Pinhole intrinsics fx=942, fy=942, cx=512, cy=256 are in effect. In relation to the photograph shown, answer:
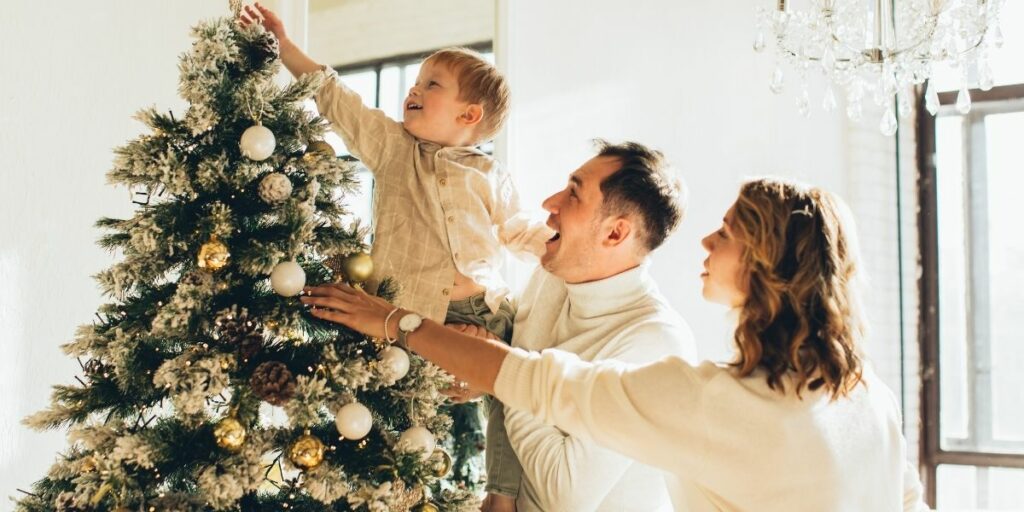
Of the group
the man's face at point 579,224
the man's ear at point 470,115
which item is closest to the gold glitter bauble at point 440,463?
the man's face at point 579,224

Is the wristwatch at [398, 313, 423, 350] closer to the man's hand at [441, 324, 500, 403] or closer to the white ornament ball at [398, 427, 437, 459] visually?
the white ornament ball at [398, 427, 437, 459]

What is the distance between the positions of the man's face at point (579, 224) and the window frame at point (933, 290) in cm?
295

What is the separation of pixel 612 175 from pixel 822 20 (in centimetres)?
109

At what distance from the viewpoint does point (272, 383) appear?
134cm

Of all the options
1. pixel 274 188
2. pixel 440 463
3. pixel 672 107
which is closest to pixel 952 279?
pixel 672 107

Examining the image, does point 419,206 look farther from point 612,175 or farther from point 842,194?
point 842,194

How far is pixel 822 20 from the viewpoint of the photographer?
8.94 feet

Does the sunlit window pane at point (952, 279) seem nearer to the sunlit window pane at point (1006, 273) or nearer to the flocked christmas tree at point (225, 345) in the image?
the sunlit window pane at point (1006, 273)

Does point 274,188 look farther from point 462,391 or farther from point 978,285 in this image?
point 978,285

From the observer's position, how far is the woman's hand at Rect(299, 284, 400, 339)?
1429 millimetres

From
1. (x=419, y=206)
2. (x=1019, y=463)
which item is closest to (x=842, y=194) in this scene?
(x=1019, y=463)

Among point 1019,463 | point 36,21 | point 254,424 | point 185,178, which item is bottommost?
point 1019,463

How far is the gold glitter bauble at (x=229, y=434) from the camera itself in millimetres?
1328

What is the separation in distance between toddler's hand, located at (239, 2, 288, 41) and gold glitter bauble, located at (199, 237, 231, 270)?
1.20 feet
